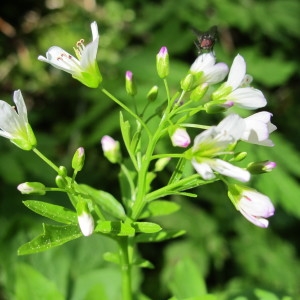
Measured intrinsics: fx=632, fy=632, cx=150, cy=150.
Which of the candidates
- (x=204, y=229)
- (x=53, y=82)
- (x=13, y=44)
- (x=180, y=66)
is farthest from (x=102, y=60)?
(x=204, y=229)

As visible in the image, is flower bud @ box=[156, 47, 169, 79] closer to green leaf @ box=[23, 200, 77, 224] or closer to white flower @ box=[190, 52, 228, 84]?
white flower @ box=[190, 52, 228, 84]

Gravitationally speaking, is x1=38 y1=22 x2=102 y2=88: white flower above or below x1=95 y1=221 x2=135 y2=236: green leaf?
above

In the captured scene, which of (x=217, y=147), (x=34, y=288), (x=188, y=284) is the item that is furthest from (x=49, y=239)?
(x=188, y=284)

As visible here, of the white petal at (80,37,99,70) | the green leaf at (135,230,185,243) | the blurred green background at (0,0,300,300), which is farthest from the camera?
the blurred green background at (0,0,300,300)

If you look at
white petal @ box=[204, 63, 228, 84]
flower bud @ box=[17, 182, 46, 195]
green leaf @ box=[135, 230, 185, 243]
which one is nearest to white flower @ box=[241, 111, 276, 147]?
white petal @ box=[204, 63, 228, 84]

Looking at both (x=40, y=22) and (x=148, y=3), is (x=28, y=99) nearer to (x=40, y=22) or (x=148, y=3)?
(x=40, y=22)

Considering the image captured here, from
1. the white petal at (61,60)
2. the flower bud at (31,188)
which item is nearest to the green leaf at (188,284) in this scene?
the flower bud at (31,188)

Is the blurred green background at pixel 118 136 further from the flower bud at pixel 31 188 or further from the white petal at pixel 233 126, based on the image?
the white petal at pixel 233 126
